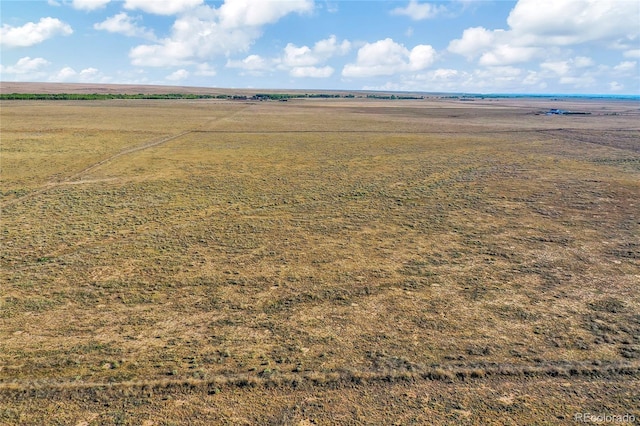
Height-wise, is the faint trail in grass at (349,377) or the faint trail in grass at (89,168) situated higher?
the faint trail in grass at (89,168)

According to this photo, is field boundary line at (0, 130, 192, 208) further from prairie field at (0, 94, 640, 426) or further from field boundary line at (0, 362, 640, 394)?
field boundary line at (0, 362, 640, 394)

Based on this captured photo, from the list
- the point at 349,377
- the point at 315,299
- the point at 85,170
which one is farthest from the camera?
the point at 85,170

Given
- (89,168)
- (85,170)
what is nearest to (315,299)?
(85,170)

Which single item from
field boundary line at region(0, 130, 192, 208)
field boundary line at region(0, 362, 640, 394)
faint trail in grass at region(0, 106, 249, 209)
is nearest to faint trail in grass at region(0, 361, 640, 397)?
field boundary line at region(0, 362, 640, 394)

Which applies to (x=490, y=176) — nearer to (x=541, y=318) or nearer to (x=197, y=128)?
(x=541, y=318)

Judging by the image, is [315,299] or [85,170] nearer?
[315,299]

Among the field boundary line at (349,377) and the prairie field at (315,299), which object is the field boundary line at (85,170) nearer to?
the prairie field at (315,299)

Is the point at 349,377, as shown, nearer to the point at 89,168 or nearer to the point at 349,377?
the point at 349,377

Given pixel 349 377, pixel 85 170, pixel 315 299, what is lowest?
pixel 349 377

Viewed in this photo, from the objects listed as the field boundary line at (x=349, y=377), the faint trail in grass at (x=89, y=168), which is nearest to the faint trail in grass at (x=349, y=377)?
the field boundary line at (x=349, y=377)
